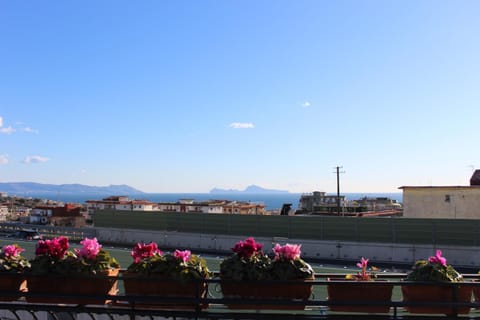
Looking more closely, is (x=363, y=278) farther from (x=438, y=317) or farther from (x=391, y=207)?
(x=391, y=207)

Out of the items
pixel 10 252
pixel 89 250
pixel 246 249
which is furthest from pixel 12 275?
pixel 246 249

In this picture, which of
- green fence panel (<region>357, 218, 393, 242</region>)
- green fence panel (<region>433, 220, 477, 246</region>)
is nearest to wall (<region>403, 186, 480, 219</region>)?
green fence panel (<region>433, 220, 477, 246</region>)

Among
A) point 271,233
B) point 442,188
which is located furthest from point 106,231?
point 442,188

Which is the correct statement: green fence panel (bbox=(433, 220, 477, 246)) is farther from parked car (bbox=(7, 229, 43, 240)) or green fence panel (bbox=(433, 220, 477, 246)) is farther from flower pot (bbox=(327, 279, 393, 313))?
parked car (bbox=(7, 229, 43, 240))

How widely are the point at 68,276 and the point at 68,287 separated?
14 cm

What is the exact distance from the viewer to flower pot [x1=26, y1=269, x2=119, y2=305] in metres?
5.05

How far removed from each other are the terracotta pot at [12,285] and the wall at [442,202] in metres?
36.6

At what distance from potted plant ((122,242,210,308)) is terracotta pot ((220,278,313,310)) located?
274 millimetres

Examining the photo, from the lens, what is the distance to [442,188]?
37594mm

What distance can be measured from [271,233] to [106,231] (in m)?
11.6

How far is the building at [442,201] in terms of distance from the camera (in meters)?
36.9

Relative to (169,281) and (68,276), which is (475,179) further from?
(68,276)

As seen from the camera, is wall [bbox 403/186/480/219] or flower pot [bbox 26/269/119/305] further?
wall [bbox 403/186/480/219]

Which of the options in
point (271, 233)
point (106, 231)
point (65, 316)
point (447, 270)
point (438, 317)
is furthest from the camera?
point (106, 231)
